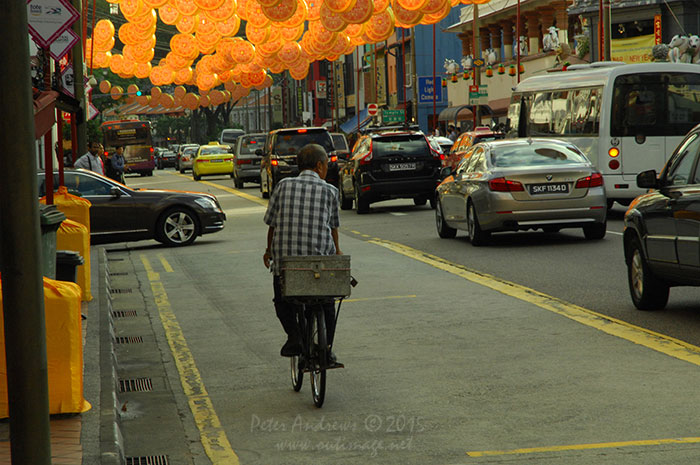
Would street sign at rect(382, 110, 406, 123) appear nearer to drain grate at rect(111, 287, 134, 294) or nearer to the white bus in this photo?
the white bus

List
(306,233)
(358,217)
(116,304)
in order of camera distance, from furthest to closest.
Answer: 1. (358,217)
2. (116,304)
3. (306,233)

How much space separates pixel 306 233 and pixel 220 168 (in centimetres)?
5146

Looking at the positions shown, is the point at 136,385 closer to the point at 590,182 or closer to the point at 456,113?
the point at 590,182

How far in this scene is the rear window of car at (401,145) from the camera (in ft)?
90.6

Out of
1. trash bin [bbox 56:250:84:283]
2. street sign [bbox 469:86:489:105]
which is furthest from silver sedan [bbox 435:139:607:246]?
street sign [bbox 469:86:489:105]

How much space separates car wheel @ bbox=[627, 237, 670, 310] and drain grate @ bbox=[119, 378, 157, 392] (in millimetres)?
4600

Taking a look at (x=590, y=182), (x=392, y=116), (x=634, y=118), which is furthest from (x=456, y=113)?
(x=590, y=182)

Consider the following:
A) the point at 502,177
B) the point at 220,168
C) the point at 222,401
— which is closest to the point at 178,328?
the point at 222,401

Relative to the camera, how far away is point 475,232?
59.9ft

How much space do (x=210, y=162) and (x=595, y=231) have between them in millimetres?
41418

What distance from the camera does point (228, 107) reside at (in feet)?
370

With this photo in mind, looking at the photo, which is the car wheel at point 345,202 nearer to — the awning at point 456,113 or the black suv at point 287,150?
the black suv at point 287,150

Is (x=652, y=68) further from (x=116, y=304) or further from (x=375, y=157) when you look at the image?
(x=116, y=304)

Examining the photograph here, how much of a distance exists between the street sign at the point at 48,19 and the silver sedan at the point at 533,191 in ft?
21.3
